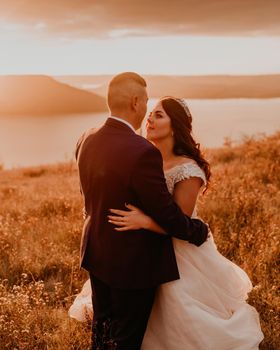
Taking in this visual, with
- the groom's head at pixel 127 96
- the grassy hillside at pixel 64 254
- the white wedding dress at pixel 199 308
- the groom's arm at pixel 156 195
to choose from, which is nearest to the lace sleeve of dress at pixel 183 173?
the white wedding dress at pixel 199 308

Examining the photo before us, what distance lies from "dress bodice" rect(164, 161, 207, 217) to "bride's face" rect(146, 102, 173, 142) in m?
0.28

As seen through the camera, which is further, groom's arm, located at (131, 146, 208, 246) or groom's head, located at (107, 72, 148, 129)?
groom's head, located at (107, 72, 148, 129)

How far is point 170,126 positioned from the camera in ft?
12.6

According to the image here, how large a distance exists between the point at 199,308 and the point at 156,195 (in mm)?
1229

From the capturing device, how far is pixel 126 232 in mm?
3271

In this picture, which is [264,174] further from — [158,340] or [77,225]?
[158,340]

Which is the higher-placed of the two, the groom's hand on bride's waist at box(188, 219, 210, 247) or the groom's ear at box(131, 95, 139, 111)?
the groom's ear at box(131, 95, 139, 111)

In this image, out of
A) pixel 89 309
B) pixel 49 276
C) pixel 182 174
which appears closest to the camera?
pixel 182 174

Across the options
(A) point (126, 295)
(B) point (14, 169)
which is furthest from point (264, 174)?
(B) point (14, 169)

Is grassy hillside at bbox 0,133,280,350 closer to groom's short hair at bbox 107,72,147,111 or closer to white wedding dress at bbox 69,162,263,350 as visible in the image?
white wedding dress at bbox 69,162,263,350

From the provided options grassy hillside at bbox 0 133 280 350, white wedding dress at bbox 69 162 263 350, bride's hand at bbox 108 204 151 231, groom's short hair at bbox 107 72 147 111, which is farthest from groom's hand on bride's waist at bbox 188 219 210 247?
grassy hillside at bbox 0 133 280 350

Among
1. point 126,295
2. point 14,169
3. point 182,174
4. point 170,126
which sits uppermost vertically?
point 170,126

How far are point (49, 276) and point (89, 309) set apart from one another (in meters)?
1.43

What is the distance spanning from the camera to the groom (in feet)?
9.93
